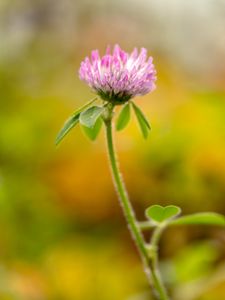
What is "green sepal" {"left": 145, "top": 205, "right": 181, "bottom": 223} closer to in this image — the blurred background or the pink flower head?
the pink flower head

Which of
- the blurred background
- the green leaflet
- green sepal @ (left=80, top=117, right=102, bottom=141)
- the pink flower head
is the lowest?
the blurred background

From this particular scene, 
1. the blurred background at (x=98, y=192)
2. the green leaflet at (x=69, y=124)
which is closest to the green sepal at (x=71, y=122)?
the green leaflet at (x=69, y=124)

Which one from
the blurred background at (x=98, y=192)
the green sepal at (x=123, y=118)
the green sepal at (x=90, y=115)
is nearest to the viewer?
the green sepal at (x=90, y=115)

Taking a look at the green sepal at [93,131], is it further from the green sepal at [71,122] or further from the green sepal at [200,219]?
the green sepal at [200,219]

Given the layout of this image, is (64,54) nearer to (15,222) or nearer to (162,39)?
(162,39)

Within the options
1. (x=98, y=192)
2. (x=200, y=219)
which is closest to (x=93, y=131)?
(x=200, y=219)

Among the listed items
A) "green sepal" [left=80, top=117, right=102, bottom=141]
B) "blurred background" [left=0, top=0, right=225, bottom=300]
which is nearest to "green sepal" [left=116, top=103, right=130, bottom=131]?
"green sepal" [left=80, top=117, right=102, bottom=141]
